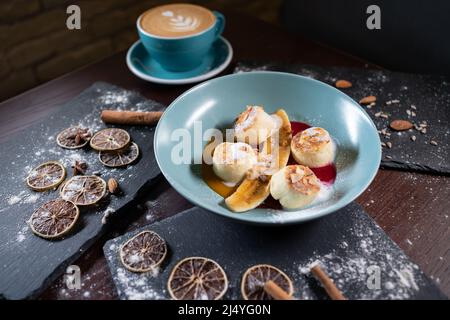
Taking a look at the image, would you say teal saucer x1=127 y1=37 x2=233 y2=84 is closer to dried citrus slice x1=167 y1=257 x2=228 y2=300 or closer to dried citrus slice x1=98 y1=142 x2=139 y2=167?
dried citrus slice x1=98 y1=142 x2=139 y2=167

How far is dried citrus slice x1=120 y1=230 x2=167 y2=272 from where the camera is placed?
0.83 m

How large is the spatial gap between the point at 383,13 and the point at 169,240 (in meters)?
1.24

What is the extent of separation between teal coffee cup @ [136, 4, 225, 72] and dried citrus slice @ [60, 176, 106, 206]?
51cm

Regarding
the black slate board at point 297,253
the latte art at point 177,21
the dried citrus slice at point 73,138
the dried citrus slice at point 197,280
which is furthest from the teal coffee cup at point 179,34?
the dried citrus slice at point 197,280

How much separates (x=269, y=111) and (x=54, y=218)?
61cm

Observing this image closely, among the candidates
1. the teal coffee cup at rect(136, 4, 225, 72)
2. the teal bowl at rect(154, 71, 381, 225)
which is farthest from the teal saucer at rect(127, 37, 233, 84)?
the teal bowl at rect(154, 71, 381, 225)

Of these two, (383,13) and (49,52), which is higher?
(383,13)

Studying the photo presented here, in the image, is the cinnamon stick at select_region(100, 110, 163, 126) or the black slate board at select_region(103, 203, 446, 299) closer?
the black slate board at select_region(103, 203, 446, 299)

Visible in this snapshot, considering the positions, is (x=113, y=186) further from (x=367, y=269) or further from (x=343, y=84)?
(x=343, y=84)

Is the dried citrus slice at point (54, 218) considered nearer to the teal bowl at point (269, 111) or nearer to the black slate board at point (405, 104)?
the teal bowl at point (269, 111)
